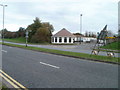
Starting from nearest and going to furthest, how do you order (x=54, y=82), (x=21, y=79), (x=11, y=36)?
(x=54, y=82)
(x=21, y=79)
(x=11, y=36)

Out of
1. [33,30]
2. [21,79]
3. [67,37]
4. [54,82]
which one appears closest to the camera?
[54,82]

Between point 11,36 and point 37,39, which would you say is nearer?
point 37,39

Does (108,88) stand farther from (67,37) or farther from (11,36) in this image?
(11,36)

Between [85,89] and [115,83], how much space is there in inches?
63.7

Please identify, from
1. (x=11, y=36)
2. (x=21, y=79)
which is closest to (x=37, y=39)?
(x=21, y=79)

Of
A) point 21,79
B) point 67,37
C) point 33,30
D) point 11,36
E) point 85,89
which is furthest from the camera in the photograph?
point 11,36

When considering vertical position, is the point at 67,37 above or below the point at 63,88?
above

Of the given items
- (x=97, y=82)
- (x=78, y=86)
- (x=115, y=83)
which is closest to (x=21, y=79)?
(x=78, y=86)

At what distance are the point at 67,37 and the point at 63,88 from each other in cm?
5550

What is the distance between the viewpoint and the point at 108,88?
4977mm

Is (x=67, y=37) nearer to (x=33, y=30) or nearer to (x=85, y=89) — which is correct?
(x=33, y=30)

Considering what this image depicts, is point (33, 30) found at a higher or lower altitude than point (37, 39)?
higher

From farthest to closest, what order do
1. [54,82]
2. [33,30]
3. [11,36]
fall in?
[11,36], [33,30], [54,82]

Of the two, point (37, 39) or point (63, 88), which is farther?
point (37, 39)
